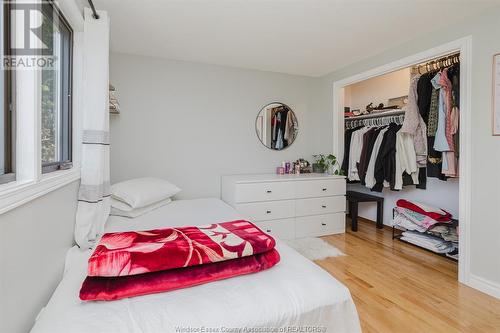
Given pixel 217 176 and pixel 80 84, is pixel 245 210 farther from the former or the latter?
pixel 80 84

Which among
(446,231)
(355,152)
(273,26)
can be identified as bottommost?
(446,231)

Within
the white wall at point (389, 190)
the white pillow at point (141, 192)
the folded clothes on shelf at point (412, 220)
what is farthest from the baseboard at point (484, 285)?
the white pillow at point (141, 192)

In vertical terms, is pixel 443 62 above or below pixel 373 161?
above

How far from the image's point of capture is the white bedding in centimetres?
81

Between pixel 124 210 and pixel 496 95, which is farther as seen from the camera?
pixel 124 210

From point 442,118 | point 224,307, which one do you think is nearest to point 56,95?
→ point 224,307

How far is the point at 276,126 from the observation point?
368 cm

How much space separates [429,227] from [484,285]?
874mm

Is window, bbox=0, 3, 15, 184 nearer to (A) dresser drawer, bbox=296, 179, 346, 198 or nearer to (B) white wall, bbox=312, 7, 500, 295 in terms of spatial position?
(A) dresser drawer, bbox=296, 179, 346, 198

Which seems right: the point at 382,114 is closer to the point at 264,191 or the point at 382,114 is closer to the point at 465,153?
the point at 465,153

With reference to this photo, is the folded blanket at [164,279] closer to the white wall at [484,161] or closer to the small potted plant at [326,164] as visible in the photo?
the white wall at [484,161]

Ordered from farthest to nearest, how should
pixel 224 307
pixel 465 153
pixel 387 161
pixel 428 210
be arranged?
pixel 387 161
pixel 428 210
pixel 465 153
pixel 224 307

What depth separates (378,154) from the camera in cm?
324

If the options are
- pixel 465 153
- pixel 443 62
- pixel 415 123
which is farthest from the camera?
pixel 415 123
